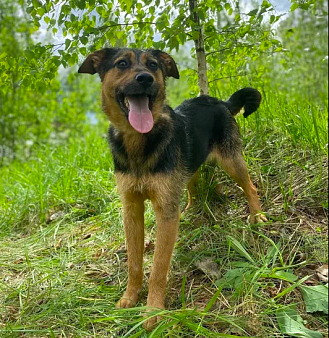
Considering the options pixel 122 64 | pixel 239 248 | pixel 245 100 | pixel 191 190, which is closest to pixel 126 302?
pixel 239 248

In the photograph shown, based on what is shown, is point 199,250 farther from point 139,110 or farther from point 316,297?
point 139,110

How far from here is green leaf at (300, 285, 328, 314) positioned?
283 cm

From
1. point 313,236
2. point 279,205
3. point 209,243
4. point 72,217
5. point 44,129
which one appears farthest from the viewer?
point 44,129

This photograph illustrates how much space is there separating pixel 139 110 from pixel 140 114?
42 millimetres

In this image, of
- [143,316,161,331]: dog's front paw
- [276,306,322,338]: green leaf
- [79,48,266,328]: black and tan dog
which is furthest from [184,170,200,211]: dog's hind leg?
[276,306,322,338]: green leaf

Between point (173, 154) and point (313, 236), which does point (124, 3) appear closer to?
point (173, 154)

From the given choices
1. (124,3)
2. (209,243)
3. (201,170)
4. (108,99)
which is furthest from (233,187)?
(124,3)

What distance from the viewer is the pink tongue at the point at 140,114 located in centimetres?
325

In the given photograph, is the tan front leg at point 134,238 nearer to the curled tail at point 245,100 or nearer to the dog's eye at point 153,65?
the dog's eye at point 153,65

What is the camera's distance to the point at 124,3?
4141 mm

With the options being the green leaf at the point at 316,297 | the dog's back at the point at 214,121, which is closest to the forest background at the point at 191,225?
the green leaf at the point at 316,297

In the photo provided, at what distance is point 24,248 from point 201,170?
2192 mm

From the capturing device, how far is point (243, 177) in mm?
4215

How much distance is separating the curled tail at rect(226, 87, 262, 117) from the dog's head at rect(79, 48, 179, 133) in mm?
1075
